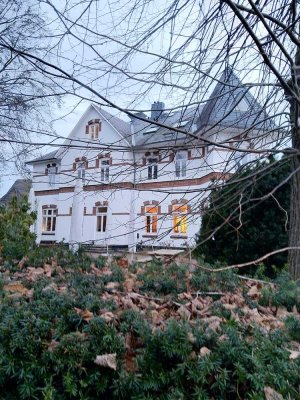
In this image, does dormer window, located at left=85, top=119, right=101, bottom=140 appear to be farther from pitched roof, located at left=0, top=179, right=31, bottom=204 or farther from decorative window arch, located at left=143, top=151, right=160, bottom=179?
decorative window arch, located at left=143, top=151, right=160, bottom=179

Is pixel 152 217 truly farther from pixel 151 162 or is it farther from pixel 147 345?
pixel 147 345

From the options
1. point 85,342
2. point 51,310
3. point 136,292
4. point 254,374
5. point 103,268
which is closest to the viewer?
point 254,374

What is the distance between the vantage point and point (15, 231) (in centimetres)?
569

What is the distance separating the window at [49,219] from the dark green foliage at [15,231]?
17.7 m

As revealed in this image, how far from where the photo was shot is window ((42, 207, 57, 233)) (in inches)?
989

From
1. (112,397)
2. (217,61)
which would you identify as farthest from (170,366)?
(217,61)

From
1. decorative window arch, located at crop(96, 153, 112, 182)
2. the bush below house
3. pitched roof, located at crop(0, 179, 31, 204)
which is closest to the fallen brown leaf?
the bush below house

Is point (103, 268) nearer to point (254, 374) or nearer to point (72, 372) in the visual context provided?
point (72, 372)

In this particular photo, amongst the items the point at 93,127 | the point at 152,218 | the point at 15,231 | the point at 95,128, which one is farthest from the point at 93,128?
the point at 152,218

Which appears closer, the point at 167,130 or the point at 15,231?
the point at 167,130

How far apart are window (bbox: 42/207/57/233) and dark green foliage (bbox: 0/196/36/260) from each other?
1775cm

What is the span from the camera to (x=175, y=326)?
5.22 feet

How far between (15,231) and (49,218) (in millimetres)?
20067

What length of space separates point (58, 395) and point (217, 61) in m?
2.65
